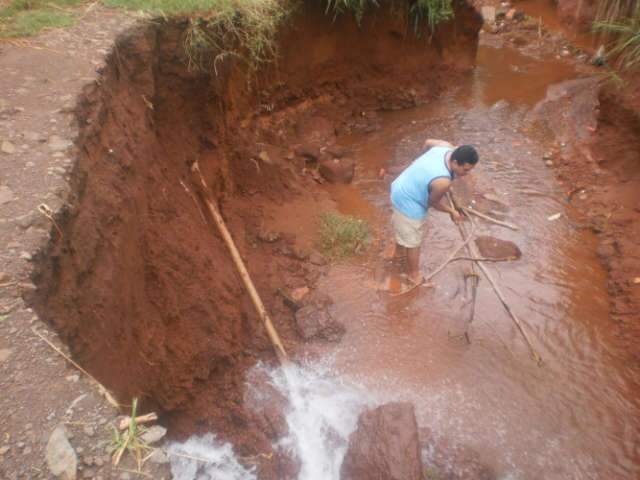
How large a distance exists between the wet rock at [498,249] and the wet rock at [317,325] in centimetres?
197

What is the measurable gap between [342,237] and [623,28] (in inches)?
194

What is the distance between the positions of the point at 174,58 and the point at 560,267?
4.68 metres

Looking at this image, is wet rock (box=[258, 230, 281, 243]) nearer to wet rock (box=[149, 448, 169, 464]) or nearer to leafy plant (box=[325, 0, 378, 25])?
leafy plant (box=[325, 0, 378, 25])

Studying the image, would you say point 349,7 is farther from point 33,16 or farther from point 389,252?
point 33,16

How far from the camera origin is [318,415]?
14.0ft

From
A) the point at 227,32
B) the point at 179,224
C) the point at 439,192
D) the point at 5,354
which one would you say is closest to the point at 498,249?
the point at 439,192

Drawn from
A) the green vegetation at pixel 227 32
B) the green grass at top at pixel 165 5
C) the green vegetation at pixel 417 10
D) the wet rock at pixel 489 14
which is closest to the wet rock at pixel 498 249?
the green vegetation at pixel 227 32

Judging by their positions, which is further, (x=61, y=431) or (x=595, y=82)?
(x=595, y=82)

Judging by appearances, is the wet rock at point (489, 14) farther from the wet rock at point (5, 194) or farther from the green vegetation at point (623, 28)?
the wet rock at point (5, 194)

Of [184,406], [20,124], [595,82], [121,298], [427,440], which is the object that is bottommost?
[427,440]

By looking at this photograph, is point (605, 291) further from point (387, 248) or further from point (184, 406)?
point (184, 406)

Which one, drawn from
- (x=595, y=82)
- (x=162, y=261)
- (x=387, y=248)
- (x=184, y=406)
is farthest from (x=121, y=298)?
(x=595, y=82)

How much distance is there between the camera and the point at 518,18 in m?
11.0

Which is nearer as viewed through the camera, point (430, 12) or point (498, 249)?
point (498, 249)
